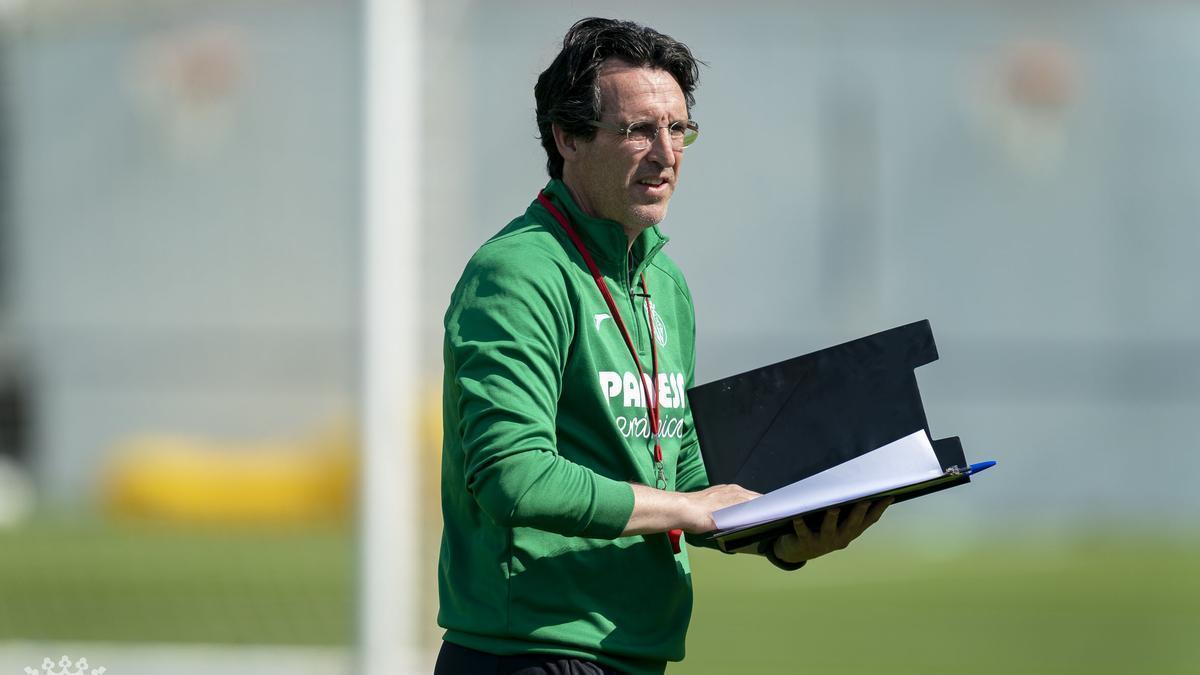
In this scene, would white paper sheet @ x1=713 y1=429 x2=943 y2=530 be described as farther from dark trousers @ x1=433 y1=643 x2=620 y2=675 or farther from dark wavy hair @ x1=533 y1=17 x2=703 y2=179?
dark wavy hair @ x1=533 y1=17 x2=703 y2=179

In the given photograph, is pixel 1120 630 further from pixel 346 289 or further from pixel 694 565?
pixel 346 289

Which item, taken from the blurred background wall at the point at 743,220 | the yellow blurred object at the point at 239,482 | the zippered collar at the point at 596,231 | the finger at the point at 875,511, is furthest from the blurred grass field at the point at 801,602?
the finger at the point at 875,511

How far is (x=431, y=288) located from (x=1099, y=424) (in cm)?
1207

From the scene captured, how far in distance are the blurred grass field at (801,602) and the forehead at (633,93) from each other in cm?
419

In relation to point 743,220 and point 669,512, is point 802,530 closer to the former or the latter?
point 669,512

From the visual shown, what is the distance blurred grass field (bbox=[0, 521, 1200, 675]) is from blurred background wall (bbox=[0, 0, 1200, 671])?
390cm

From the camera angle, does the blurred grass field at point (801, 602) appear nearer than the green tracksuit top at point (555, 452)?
No

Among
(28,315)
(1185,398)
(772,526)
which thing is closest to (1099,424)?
(1185,398)

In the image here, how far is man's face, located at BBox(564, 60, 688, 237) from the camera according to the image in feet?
8.14

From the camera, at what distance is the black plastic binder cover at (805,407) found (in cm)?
246

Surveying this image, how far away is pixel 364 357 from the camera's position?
19.4 feet

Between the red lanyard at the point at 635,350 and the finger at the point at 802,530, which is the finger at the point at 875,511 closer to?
the finger at the point at 802,530

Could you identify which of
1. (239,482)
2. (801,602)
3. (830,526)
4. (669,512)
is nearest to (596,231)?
(669,512)

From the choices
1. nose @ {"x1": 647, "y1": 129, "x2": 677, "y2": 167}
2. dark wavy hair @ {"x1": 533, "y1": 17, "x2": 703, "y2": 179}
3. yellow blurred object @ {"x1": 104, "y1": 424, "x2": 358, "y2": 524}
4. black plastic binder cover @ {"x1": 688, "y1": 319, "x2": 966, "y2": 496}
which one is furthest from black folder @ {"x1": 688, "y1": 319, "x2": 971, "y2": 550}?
yellow blurred object @ {"x1": 104, "y1": 424, "x2": 358, "y2": 524}
